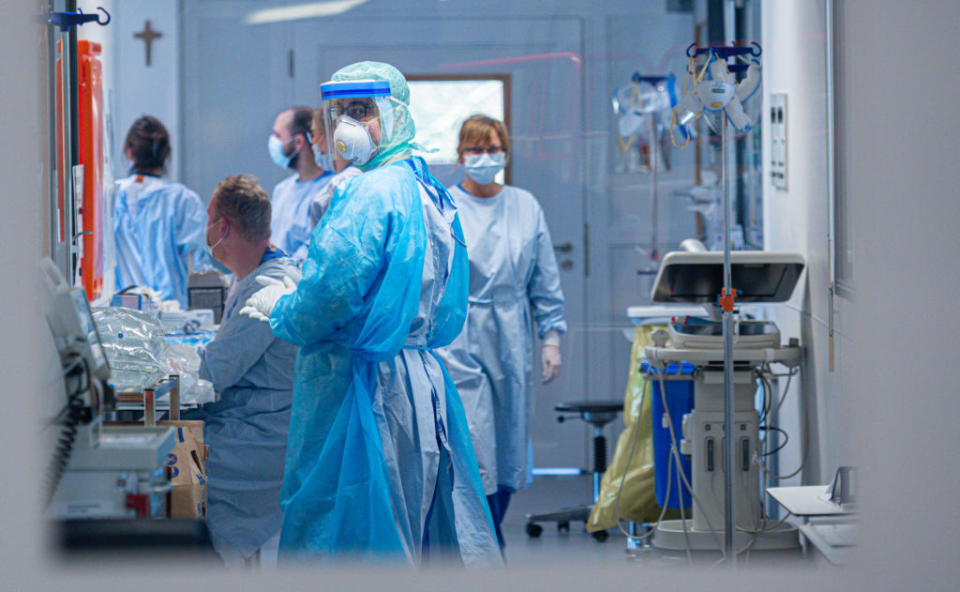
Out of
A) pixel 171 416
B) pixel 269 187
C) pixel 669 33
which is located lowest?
pixel 171 416

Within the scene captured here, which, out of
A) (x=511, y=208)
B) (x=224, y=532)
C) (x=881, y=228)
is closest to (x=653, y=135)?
(x=511, y=208)

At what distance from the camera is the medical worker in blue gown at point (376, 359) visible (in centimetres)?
264

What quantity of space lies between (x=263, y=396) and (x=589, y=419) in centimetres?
182

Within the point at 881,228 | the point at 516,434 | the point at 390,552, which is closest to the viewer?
the point at 881,228

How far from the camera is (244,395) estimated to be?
3.40 m

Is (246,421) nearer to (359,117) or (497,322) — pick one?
(359,117)

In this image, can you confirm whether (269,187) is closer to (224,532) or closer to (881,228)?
(224,532)

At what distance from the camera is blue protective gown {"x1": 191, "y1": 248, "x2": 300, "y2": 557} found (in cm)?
330

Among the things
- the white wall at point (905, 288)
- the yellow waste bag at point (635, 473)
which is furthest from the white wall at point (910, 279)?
the yellow waste bag at point (635, 473)

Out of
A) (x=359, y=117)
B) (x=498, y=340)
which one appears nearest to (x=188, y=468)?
(x=359, y=117)

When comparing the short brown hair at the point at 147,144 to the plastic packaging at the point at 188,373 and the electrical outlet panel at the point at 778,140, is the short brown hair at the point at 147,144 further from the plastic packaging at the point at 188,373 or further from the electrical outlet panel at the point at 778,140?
the electrical outlet panel at the point at 778,140

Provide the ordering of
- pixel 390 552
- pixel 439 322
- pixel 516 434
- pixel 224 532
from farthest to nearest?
pixel 516 434 → pixel 224 532 → pixel 439 322 → pixel 390 552

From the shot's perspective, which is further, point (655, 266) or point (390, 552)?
point (655, 266)

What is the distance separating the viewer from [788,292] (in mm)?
3707
